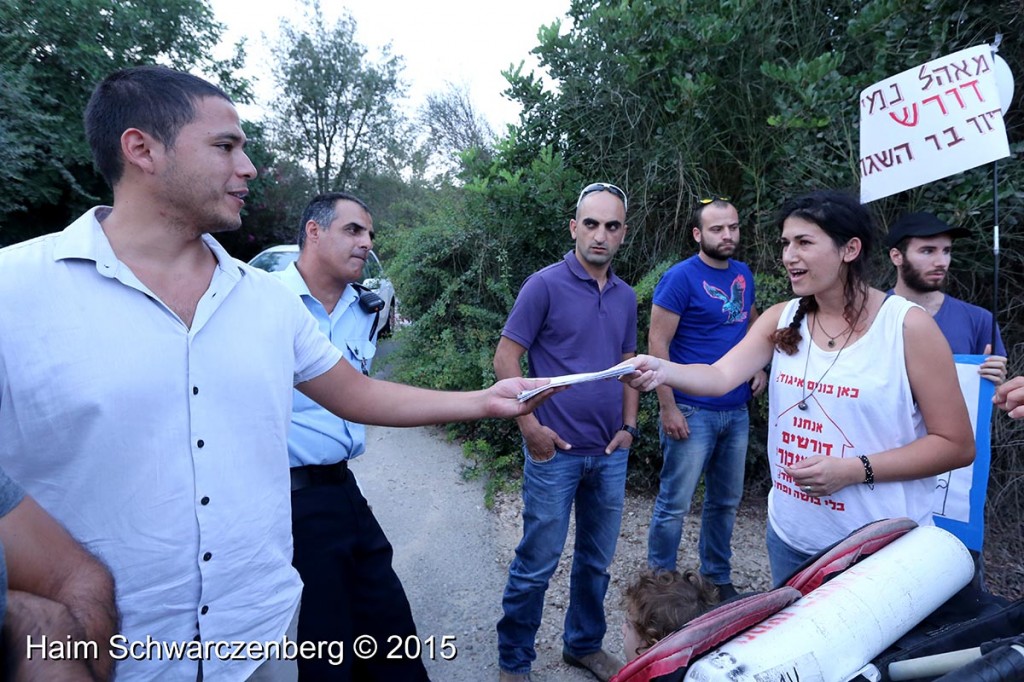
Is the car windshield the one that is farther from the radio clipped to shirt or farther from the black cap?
the black cap

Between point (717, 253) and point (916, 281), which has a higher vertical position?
point (717, 253)

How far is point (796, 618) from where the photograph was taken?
4.06 ft

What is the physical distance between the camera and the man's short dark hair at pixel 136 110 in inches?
63.3

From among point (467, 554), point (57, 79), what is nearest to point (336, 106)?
point (57, 79)

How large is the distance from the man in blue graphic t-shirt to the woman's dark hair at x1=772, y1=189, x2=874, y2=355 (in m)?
1.37

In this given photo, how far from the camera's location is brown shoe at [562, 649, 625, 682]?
10.1ft

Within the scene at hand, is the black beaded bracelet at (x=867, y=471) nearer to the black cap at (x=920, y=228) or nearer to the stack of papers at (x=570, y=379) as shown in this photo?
the stack of papers at (x=570, y=379)

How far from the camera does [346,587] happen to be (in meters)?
2.62

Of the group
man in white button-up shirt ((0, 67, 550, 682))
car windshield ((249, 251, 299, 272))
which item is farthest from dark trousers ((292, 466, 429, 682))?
car windshield ((249, 251, 299, 272))

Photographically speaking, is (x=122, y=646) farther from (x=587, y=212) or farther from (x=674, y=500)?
(x=674, y=500)

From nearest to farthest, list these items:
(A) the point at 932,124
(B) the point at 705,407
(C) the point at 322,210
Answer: (A) the point at 932,124 < (C) the point at 322,210 < (B) the point at 705,407

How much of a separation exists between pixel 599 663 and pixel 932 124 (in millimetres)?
3210

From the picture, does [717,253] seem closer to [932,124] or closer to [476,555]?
[932,124]

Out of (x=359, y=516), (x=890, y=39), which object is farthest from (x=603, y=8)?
(x=359, y=516)
